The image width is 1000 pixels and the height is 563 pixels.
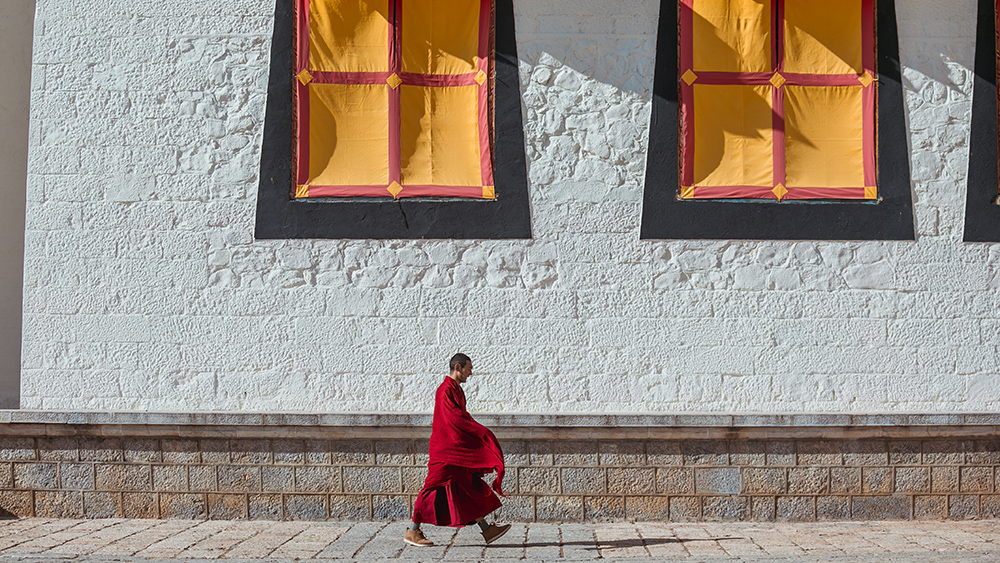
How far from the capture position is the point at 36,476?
6.95m

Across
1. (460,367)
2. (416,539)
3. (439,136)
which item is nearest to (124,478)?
(416,539)

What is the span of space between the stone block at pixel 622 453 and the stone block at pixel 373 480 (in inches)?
66.0

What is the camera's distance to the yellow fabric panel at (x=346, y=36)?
23.6 feet

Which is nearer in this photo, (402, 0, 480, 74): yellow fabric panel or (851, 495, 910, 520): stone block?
(851, 495, 910, 520): stone block

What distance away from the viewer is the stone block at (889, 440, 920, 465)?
681 cm

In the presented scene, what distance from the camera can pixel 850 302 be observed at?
7039mm

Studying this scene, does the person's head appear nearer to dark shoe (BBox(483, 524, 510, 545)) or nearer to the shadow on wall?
dark shoe (BBox(483, 524, 510, 545))

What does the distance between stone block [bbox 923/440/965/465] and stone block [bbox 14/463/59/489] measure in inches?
284

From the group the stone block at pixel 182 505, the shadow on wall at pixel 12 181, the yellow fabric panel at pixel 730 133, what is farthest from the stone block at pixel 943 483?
the shadow on wall at pixel 12 181

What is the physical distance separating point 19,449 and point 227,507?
183 cm

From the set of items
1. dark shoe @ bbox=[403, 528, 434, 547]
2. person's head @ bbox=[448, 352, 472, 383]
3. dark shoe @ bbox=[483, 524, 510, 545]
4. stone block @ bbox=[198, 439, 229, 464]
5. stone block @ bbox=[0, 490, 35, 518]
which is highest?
person's head @ bbox=[448, 352, 472, 383]

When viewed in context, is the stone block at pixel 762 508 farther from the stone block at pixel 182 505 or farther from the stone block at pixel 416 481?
the stone block at pixel 182 505

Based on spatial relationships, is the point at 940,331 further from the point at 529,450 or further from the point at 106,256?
the point at 106,256

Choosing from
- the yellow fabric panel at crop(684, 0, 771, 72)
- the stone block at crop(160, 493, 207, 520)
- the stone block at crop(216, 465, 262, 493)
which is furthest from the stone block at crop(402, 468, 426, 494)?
the yellow fabric panel at crop(684, 0, 771, 72)
